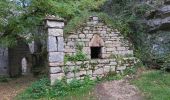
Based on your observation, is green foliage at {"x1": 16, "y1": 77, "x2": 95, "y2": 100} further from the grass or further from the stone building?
the grass

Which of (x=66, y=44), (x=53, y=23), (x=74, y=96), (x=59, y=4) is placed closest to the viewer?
(x=74, y=96)

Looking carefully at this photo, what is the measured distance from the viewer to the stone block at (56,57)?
942 centimetres

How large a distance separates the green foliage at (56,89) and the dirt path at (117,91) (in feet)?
1.47

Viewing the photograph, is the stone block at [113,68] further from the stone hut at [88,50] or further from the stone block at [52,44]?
the stone block at [52,44]

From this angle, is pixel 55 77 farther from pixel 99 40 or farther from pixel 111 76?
pixel 99 40

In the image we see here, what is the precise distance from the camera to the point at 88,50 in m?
10.6

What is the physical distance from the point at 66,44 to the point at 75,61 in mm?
685

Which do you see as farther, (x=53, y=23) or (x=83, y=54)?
(x=83, y=54)

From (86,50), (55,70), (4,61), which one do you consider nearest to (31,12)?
(86,50)

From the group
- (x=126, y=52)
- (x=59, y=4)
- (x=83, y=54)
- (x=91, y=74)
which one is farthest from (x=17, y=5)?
(x=126, y=52)

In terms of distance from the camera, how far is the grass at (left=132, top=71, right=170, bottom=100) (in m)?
8.41

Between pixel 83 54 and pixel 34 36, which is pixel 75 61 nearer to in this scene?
pixel 83 54

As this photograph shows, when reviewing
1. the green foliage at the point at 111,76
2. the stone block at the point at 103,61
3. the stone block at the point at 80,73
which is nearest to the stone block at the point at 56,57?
the stone block at the point at 80,73

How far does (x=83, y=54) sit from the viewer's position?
10320mm
